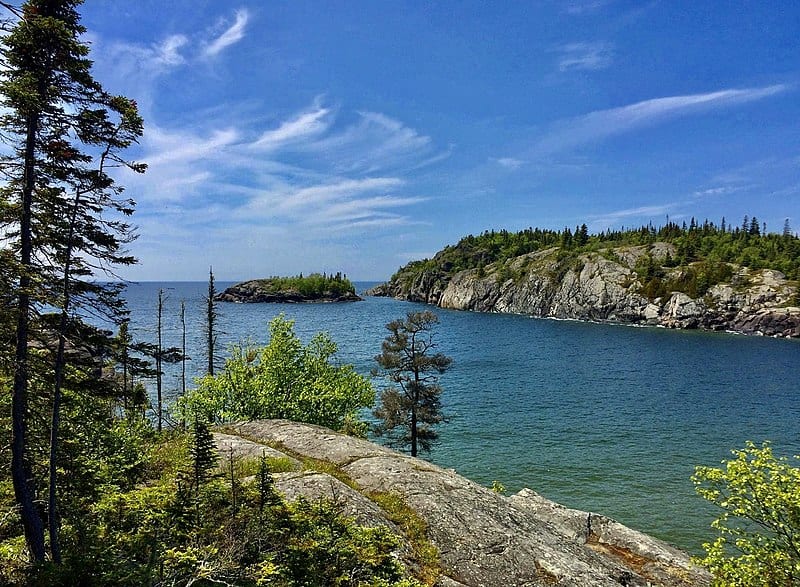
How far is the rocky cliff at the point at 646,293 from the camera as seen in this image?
121 meters

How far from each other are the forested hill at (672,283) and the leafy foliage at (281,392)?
413 ft

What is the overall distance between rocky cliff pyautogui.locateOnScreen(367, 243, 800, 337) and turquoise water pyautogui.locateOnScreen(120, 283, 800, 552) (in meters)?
20.2

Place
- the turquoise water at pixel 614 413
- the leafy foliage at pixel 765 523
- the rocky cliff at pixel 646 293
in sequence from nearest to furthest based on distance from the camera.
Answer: the leafy foliage at pixel 765 523, the turquoise water at pixel 614 413, the rocky cliff at pixel 646 293

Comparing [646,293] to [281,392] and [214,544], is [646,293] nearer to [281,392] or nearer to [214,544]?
[281,392]

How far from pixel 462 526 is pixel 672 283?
15130cm

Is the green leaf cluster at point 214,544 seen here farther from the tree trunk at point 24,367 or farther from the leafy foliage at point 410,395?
the leafy foliage at point 410,395

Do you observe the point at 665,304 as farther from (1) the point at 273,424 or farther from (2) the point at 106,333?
(2) the point at 106,333

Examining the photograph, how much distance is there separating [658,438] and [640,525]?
18075mm

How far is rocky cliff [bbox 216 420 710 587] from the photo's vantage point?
11656 millimetres

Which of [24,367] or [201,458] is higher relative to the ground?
[24,367]

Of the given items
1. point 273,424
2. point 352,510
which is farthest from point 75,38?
point 273,424

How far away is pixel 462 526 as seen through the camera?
508 inches

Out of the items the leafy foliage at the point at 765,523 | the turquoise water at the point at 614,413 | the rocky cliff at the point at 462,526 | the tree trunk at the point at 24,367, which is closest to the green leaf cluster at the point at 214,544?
the tree trunk at the point at 24,367

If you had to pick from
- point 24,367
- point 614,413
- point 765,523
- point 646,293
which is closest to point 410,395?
point 765,523
